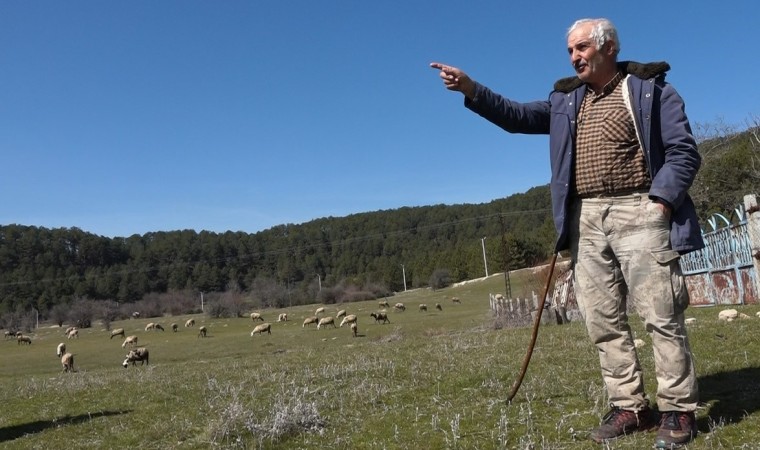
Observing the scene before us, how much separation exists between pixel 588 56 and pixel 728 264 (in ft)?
38.9

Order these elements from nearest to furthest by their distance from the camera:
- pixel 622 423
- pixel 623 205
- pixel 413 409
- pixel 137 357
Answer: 1. pixel 622 423
2. pixel 623 205
3. pixel 413 409
4. pixel 137 357

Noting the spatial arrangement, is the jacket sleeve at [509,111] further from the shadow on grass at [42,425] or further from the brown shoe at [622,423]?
the shadow on grass at [42,425]

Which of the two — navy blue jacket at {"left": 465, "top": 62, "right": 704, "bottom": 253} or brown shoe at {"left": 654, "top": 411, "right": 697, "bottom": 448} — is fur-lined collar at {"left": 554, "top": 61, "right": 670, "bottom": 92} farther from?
brown shoe at {"left": 654, "top": 411, "right": 697, "bottom": 448}

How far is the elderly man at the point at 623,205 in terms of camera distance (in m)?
3.25

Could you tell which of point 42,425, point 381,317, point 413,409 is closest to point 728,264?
point 413,409

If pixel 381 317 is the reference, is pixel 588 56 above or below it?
above

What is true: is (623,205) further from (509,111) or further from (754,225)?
(754,225)

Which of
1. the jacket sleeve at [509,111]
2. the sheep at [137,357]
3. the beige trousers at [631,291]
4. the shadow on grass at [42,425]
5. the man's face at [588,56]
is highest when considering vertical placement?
the man's face at [588,56]

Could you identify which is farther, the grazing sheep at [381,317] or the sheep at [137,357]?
the grazing sheep at [381,317]

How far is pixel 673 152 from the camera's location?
10.7 feet

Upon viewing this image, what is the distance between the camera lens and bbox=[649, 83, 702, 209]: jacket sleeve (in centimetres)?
318

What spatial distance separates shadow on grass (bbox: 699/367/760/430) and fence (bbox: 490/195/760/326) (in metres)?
6.03

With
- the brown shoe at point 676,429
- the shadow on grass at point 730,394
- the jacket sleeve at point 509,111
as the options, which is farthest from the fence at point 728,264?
the brown shoe at point 676,429

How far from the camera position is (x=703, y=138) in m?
43.4
